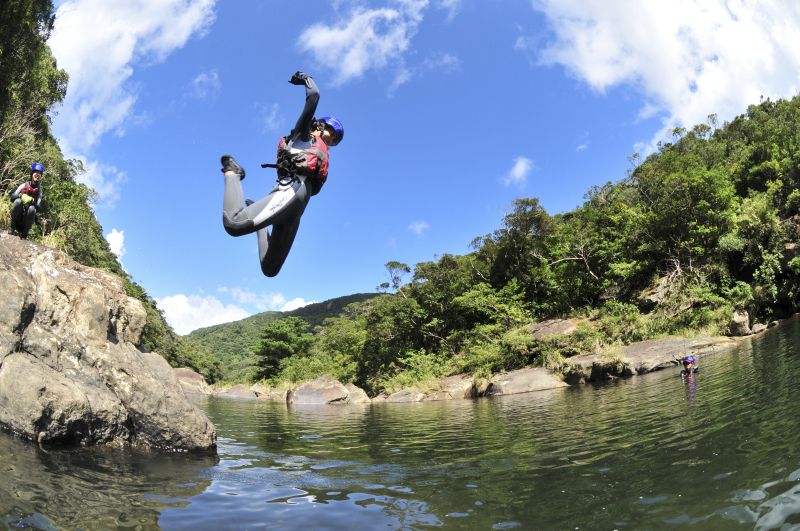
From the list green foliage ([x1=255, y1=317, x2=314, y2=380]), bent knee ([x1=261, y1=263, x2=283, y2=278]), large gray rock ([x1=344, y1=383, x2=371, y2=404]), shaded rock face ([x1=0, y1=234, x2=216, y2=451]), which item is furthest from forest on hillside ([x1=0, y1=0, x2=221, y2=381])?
green foliage ([x1=255, y1=317, x2=314, y2=380])

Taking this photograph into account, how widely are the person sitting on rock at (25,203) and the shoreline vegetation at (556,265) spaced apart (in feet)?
5.93

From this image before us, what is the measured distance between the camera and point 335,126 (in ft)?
18.3

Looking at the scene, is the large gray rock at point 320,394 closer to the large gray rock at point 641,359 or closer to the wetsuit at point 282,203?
the large gray rock at point 641,359

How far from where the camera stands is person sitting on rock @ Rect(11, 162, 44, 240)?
10.7 m

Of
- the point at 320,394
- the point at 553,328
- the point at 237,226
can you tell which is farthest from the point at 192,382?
the point at 237,226

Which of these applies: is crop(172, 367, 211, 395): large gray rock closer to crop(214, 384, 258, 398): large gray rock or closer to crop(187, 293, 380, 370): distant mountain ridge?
crop(214, 384, 258, 398): large gray rock

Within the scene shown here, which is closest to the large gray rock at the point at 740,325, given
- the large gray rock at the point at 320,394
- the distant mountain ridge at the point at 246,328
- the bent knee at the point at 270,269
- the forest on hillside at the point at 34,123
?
the large gray rock at the point at 320,394

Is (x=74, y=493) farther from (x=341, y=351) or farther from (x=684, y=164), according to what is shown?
(x=684, y=164)

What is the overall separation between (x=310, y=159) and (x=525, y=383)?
22.5m

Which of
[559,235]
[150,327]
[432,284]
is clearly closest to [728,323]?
[559,235]

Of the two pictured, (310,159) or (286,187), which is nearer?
(286,187)

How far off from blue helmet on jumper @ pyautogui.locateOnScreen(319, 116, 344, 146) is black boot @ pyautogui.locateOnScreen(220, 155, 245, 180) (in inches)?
44.2

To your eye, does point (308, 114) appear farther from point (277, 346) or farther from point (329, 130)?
point (277, 346)

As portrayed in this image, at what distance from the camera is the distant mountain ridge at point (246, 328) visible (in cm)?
13100
